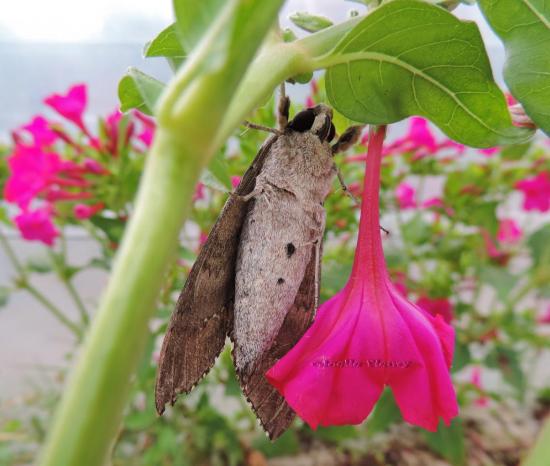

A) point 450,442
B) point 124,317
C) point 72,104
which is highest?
point 124,317

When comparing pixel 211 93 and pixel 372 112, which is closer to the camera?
pixel 211 93

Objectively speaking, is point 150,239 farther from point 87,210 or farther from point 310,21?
point 87,210

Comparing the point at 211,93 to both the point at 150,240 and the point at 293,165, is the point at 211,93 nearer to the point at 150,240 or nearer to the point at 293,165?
the point at 150,240

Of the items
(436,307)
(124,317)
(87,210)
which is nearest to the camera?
(124,317)

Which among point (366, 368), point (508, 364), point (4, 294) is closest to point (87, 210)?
point (4, 294)

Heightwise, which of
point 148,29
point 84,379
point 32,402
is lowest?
point 32,402

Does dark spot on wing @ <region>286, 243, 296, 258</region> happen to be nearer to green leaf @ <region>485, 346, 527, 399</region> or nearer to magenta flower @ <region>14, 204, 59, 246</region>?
magenta flower @ <region>14, 204, 59, 246</region>

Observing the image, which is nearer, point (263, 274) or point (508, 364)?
point (263, 274)

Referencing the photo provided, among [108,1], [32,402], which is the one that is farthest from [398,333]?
[108,1]
